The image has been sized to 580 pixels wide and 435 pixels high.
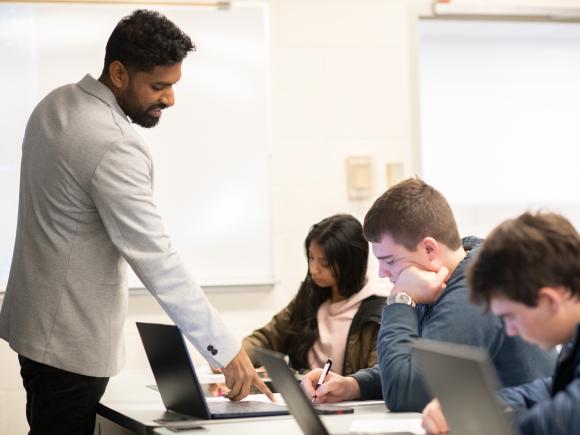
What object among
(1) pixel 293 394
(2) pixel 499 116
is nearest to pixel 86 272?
(1) pixel 293 394

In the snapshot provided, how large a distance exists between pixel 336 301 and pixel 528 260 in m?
1.94

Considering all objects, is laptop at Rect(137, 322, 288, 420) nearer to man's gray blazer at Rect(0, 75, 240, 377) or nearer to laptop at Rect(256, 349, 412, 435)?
man's gray blazer at Rect(0, 75, 240, 377)

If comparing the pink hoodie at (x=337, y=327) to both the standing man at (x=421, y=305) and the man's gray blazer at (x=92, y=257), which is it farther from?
the man's gray blazer at (x=92, y=257)

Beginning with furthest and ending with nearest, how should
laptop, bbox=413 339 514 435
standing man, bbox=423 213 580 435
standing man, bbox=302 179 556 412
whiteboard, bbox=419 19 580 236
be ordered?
whiteboard, bbox=419 19 580 236 → standing man, bbox=302 179 556 412 → standing man, bbox=423 213 580 435 → laptop, bbox=413 339 514 435

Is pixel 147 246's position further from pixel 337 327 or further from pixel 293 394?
pixel 337 327

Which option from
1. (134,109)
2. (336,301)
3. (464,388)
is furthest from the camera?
(336,301)

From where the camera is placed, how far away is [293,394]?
1.74m

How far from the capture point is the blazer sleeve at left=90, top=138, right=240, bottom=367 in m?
2.22

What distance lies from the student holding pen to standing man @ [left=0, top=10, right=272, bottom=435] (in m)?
0.97

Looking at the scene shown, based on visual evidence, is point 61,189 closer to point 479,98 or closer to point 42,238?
point 42,238

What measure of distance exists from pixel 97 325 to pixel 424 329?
0.76m

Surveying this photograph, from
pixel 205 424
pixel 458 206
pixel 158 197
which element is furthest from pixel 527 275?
pixel 458 206

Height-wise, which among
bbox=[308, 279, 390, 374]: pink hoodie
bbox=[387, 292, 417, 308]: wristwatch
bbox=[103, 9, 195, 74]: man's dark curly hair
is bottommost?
bbox=[308, 279, 390, 374]: pink hoodie

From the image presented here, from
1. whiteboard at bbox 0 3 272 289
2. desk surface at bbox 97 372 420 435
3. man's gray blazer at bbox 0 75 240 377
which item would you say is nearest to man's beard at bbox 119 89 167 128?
man's gray blazer at bbox 0 75 240 377
